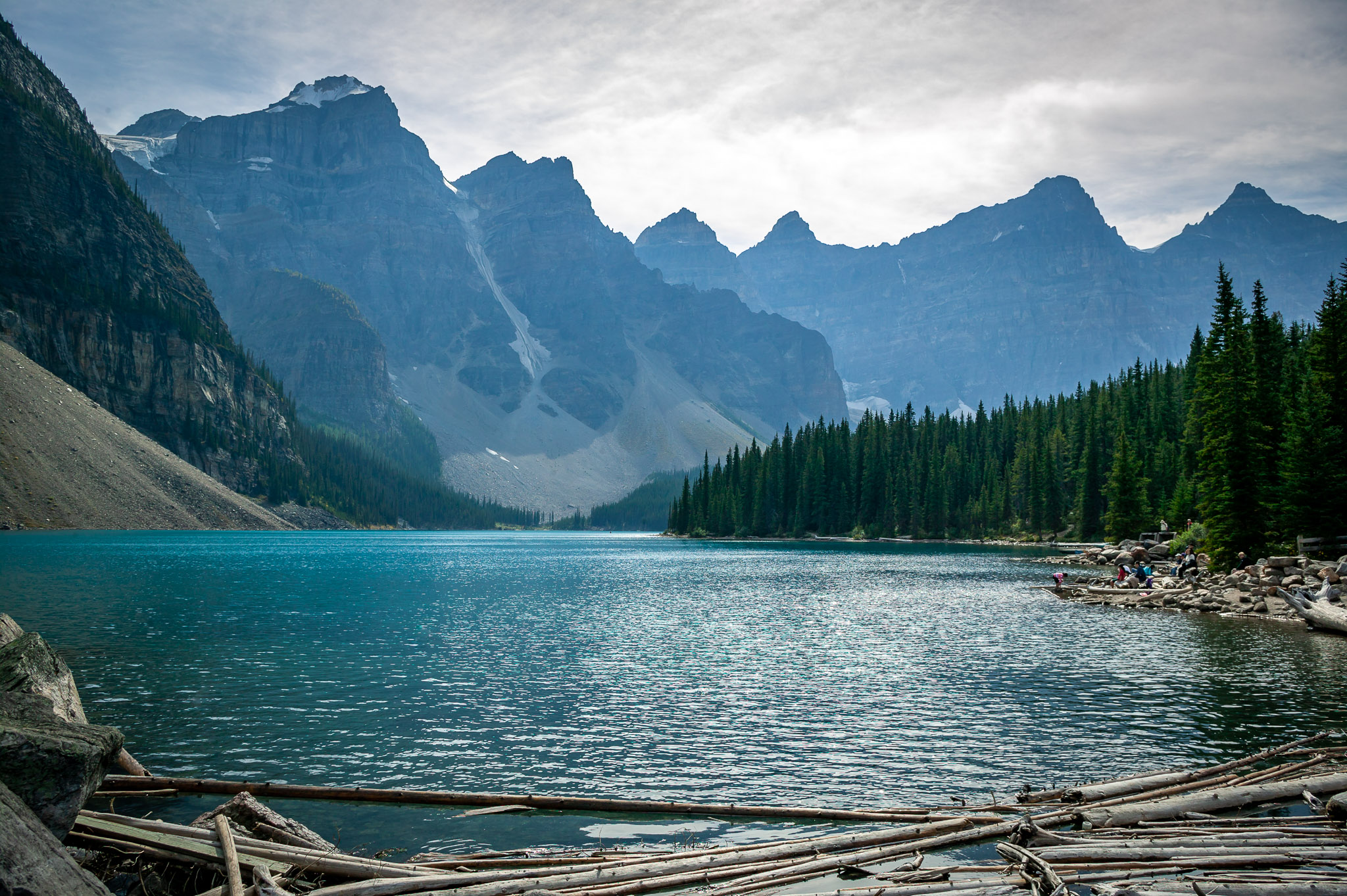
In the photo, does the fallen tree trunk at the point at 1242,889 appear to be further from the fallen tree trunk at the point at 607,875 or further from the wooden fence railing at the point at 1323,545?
the wooden fence railing at the point at 1323,545

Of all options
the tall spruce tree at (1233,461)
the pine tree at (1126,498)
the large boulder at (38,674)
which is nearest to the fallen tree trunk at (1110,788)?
the large boulder at (38,674)

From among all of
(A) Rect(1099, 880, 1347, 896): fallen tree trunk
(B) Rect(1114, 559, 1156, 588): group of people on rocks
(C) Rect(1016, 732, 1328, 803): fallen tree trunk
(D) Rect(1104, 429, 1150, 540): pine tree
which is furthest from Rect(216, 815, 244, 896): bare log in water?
(D) Rect(1104, 429, 1150, 540): pine tree

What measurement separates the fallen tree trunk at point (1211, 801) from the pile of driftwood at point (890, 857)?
29mm

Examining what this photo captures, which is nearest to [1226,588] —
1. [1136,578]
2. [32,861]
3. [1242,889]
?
[1136,578]

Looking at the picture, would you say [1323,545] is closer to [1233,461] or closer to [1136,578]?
[1233,461]

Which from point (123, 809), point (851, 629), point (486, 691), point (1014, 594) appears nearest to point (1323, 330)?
point (1014, 594)

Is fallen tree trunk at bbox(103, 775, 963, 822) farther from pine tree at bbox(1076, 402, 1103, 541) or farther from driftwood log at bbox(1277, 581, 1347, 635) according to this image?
pine tree at bbox(1076, 402, 1103, 541)

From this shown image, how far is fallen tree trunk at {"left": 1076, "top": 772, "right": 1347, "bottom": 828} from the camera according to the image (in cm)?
1445

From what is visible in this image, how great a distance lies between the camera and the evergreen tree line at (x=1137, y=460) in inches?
2188

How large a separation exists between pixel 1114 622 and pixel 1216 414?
940 inches

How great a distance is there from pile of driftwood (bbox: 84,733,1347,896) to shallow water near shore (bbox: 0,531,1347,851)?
283 centimetres

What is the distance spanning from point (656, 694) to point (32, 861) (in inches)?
849

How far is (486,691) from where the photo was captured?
97.9ft

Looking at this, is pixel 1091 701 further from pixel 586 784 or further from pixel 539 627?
pixel 539 627
